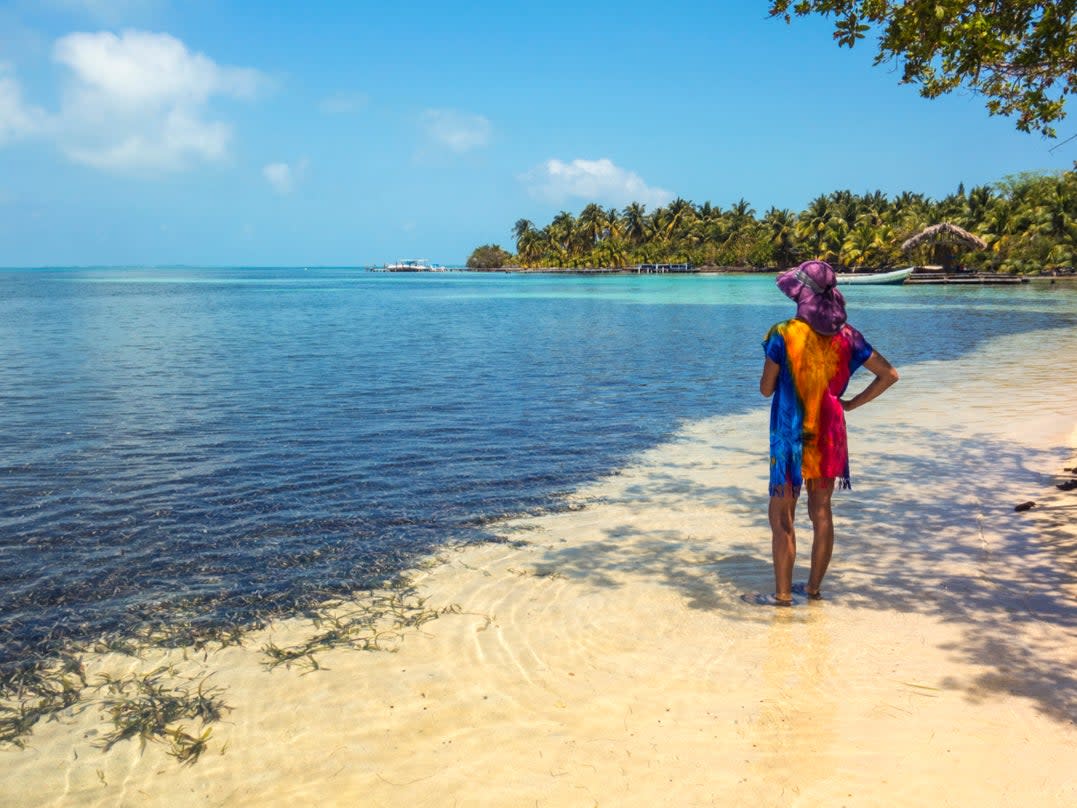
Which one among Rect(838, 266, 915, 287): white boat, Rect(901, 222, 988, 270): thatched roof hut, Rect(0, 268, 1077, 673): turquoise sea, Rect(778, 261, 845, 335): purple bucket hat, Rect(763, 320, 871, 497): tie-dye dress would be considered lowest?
Rect(0, 268, 1077, 673): turquoise sea

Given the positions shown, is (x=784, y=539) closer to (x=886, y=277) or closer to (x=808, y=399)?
(x=808, y=399)

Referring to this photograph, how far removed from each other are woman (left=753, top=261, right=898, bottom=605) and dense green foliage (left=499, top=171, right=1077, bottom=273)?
86297mm

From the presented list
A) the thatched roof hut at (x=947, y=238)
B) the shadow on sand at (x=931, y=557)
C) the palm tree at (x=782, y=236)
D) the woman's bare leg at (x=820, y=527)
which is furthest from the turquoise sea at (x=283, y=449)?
the palm tree at (x=782, y=236)

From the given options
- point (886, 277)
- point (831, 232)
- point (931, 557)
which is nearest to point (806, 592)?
point (931, 557)

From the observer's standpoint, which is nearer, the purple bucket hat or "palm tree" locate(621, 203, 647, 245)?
the purple bucket hat

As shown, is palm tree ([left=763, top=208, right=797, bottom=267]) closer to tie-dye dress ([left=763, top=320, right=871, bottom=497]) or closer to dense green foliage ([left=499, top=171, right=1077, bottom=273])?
dense green foliage ([left=499, top=171, right=1077, bottom=273])

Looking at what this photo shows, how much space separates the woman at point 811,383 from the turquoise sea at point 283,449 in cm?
351

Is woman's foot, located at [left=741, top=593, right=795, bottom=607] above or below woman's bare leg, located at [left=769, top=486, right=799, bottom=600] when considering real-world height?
below

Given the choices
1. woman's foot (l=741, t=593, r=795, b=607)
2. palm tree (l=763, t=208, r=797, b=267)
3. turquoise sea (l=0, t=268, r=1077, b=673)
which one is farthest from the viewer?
palm tree (l=763, t=208, r=797, b=267)

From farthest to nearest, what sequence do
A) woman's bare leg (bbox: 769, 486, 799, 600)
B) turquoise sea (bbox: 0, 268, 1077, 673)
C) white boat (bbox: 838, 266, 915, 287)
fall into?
white boat (bbox: 838, 266, 915, 287) < turquoise sea (bbox: 0, 268, 1077, 673) < woman's bare leg (bbox: 769, 486, 799, 600)

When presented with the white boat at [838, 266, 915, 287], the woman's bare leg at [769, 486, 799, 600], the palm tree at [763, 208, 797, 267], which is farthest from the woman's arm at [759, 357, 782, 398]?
the palm tree at [763, 208, 797, 267]

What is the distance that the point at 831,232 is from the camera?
101 metres

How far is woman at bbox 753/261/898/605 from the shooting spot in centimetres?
516

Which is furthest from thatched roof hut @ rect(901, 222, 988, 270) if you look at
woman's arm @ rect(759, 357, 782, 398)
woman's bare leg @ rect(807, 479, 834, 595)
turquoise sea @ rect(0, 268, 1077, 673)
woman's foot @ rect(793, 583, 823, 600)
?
woman's arm @ rect(759, 357, 782, 398)
